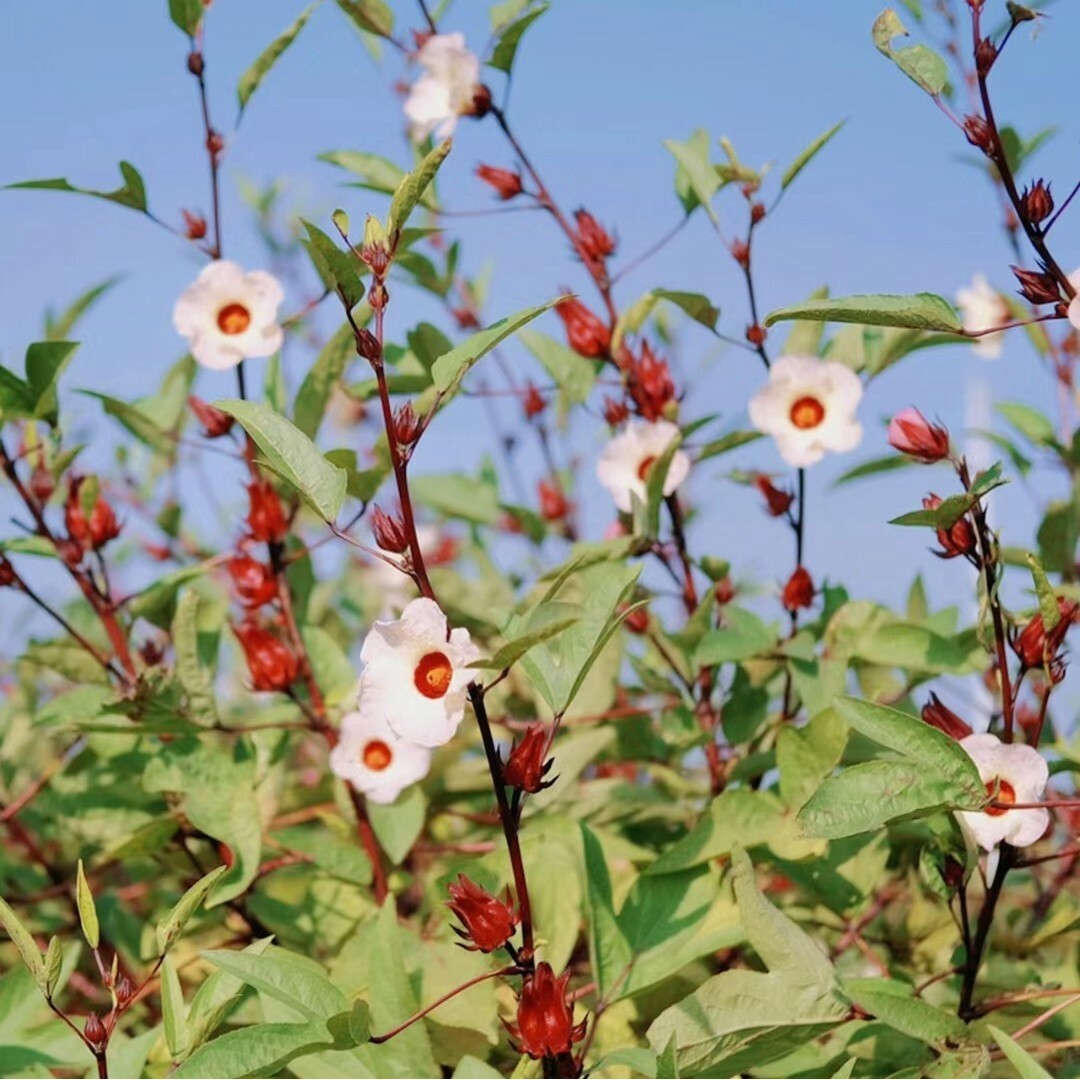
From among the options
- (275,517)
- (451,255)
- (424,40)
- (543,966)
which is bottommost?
(543,966)

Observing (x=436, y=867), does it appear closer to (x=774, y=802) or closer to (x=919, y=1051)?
(x=774, y=802)

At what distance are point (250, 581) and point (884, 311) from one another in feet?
2.37

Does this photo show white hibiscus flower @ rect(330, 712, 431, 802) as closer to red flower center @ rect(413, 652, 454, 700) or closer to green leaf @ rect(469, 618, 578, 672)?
red flower center @ rect(413, 652, 454, 700)

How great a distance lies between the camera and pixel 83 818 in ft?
4.63

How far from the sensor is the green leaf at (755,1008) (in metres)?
0.86

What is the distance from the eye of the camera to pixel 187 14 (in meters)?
1.39

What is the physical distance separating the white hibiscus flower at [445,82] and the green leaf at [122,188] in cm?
30

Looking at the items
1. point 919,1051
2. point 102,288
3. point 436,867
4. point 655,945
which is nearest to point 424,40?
point 102,288

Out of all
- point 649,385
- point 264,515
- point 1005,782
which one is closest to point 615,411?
point 649,385

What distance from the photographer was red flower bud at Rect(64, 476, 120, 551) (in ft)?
4.53

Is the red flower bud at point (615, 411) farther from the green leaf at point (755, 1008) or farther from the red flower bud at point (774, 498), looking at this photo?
the green leaf at point (755, 1008)

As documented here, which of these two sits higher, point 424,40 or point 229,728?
point 424,40

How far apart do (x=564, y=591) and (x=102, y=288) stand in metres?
0.61

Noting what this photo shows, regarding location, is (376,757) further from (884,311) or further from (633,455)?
(884,311)
